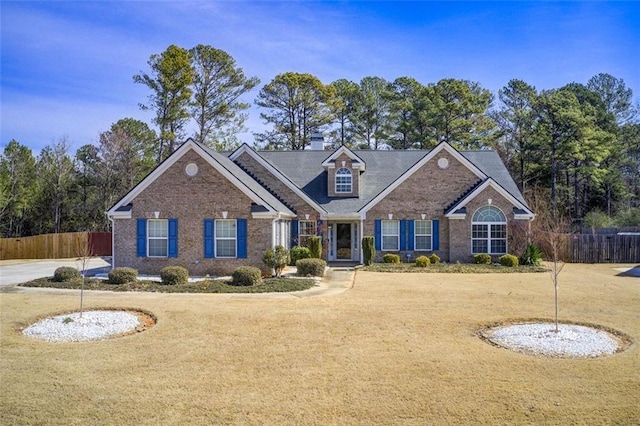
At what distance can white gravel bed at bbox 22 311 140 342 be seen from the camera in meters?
9.89

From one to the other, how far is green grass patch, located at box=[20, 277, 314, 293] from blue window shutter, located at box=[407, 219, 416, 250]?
374 inches

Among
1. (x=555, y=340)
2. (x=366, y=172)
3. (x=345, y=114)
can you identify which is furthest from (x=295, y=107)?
(x=555, y=340)

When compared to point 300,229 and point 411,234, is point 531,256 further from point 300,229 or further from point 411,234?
point 300,229

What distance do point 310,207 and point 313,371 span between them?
18.1 m

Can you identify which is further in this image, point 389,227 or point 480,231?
point 389,227

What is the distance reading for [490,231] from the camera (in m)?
25.4

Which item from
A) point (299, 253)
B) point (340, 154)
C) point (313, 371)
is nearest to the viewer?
point (313, 371)

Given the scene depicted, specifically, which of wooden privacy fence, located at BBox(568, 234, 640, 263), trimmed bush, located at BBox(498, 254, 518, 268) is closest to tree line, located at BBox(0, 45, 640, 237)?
wooden privacy fence, located at BBox(568, 234, 640, 263)

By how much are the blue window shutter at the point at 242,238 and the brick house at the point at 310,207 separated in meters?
0.06

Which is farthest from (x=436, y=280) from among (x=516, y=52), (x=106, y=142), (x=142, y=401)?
(x=106, y=142)

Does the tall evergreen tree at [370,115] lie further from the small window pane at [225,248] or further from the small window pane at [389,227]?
the small window pane at [225,248]

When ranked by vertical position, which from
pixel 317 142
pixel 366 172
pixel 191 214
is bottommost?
pixel 191 214

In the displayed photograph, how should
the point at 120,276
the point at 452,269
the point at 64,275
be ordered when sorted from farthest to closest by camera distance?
the point at 452,269
the point at 64,275
the point at 120,276

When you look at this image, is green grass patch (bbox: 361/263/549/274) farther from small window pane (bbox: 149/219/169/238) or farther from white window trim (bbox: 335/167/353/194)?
small window pane (bbox: 149/219/169/238)
